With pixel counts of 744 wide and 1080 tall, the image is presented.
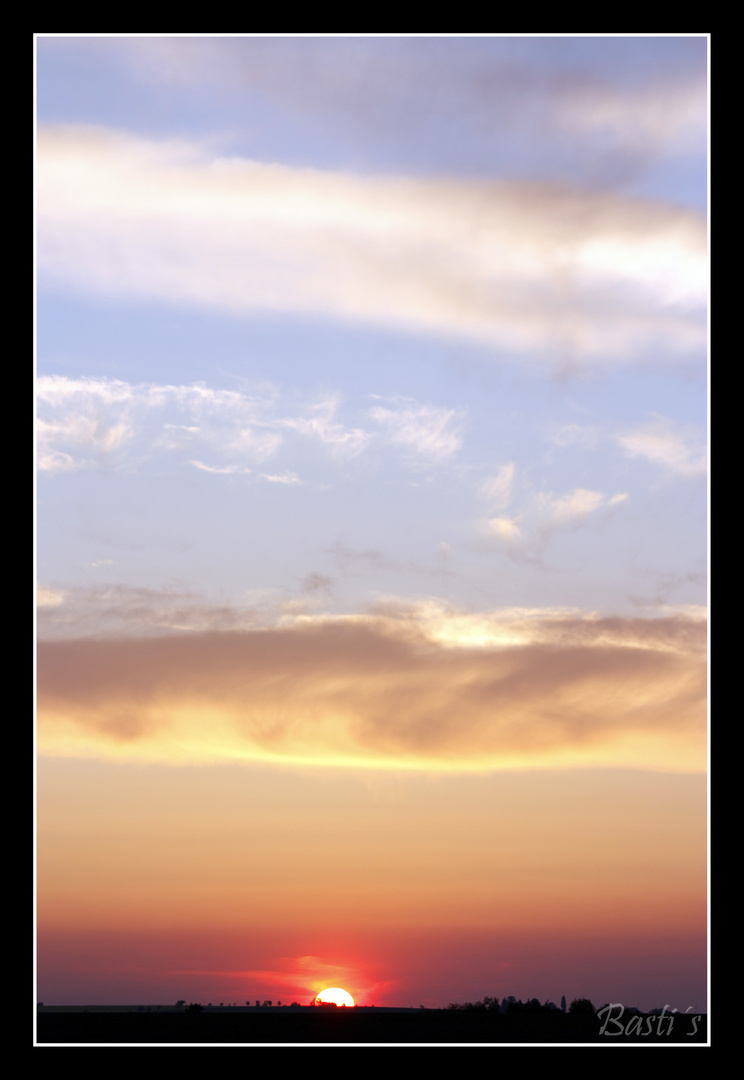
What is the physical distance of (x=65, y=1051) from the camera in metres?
14.8
